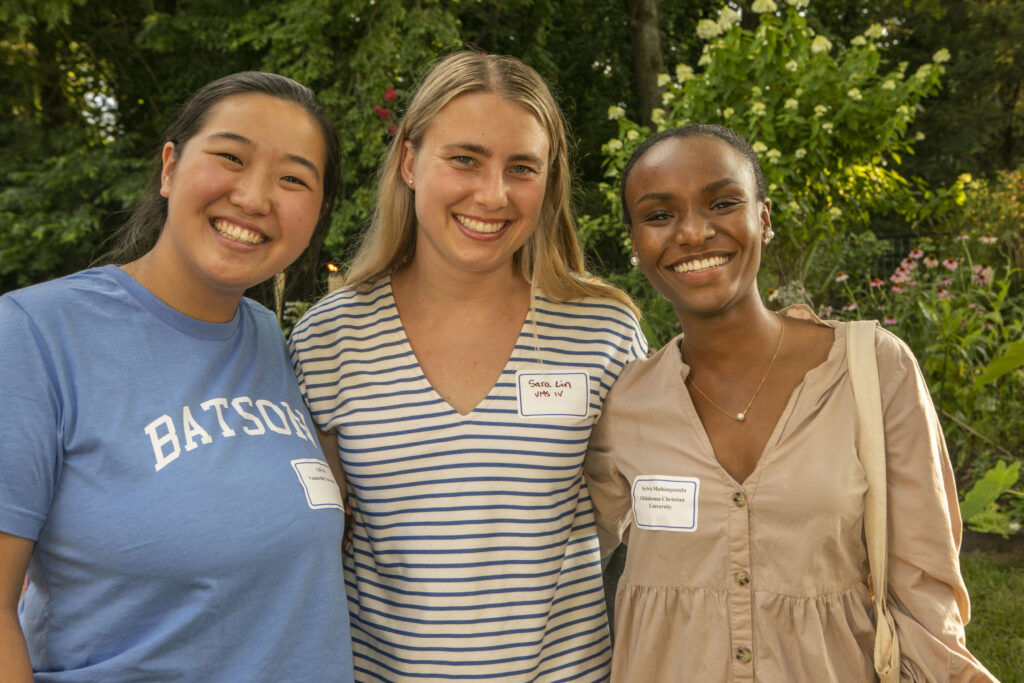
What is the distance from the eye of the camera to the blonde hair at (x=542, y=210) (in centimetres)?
215

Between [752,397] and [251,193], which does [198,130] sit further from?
[752,397]

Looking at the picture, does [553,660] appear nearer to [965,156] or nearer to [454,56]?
[454,56]

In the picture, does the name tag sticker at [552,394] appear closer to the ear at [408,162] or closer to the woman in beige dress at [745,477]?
the woman in beige dress at [745,477]

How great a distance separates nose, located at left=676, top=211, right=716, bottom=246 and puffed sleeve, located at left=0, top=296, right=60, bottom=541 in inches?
52.7

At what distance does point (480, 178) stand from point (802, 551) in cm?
111

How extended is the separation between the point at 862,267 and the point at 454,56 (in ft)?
26.4

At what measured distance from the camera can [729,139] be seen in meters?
2.09

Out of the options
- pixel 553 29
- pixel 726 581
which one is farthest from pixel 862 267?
pixel 726 581

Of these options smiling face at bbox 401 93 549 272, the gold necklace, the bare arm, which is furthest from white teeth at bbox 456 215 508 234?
the bare arm

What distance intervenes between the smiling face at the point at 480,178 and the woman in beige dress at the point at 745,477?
0.28 meters

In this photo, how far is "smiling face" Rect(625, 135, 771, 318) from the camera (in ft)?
6.58

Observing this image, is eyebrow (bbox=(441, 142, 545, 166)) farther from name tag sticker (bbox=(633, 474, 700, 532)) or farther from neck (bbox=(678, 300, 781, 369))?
name tag sticker (bbox=(633, 474, 700, 532))

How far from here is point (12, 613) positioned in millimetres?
1465

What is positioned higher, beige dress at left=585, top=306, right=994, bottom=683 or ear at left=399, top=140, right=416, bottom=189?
ear at left=399, top=140, right=416, bottom=189
